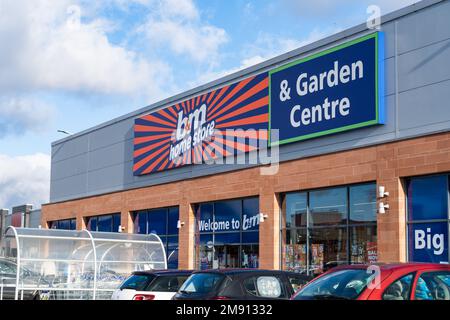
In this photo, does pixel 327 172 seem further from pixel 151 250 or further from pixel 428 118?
pixel 151 250

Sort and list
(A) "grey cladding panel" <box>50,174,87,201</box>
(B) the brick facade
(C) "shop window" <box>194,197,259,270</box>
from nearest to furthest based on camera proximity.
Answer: (B) the brick facade
(C) "shop window" <box>194,197,259,270</box>
(A) "grey cladding panel" <box>50,174,87,201</box>

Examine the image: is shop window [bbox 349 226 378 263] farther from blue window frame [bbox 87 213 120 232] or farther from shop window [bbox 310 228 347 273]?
blue window frame [bbox 87 213 120 232]

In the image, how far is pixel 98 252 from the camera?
23.7 metres

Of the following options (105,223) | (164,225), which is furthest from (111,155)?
(164,225)

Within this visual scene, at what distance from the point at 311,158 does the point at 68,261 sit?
8.69 meters

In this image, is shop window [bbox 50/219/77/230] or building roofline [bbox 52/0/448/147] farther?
shop window [bbox 50/219/77/230]

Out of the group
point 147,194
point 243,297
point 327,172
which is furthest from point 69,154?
point 243,297

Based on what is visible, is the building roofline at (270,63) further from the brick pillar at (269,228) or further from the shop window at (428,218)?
the shop window at (428,218)

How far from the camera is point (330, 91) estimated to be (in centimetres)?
2075

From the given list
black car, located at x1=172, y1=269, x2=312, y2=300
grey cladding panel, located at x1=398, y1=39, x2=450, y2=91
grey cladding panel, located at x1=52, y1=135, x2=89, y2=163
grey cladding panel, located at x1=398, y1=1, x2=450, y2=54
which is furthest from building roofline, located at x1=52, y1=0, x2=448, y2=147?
black car, located at x1=172, y1=269, x2=312, y2=300

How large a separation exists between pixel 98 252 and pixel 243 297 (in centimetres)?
1308

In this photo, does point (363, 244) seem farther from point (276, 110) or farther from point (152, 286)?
point (152, 286)

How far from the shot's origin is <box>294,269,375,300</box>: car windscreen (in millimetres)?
8203

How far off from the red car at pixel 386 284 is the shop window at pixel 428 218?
8.25 metres
